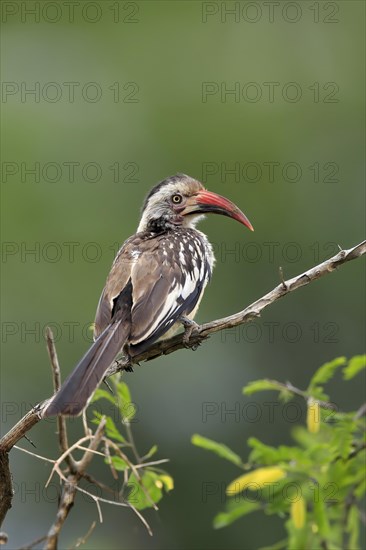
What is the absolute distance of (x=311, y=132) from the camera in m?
12.9

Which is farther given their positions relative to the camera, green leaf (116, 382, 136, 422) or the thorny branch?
green leaf (116, 382, 136, 422)

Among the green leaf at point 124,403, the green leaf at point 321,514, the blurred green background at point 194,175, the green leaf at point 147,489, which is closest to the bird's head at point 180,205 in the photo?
the green leaf at point 124,403

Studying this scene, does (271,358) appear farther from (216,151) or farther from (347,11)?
(347,11)

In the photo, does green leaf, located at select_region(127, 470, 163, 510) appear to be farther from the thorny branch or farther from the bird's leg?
the bird's leg

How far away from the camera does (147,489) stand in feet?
12.8

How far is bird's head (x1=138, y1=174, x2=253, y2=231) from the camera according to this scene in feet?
18.9

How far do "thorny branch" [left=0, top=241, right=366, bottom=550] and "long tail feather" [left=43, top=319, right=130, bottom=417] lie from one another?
0.07 metres

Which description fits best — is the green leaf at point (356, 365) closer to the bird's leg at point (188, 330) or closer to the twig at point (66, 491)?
the bird's leg at point (188, 330)

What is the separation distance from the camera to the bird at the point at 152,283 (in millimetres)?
4146

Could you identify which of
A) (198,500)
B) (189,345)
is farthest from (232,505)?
(198,500)

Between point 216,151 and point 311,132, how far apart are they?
1763 millimetres

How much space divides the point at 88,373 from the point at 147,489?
507 mm

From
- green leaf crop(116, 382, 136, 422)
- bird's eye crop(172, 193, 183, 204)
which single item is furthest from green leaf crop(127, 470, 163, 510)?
bird's eye crop(172, 193, 183, 204)

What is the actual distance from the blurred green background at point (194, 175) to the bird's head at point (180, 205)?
3.58m
